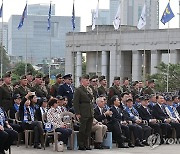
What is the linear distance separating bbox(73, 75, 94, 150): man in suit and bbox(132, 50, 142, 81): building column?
48207mm

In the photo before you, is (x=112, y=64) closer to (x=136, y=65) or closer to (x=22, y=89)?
(x=136, y=65)

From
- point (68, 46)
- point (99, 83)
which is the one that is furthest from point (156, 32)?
point (99, 83)

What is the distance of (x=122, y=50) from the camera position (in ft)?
210

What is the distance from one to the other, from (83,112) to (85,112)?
5cm

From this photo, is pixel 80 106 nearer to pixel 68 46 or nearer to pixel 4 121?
pixel 4 121

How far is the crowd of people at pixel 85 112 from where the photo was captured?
46.4ft

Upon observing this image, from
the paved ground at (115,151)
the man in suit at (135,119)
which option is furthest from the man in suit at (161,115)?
the paved ground at (115,151)

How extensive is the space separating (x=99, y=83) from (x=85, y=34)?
47.3 m

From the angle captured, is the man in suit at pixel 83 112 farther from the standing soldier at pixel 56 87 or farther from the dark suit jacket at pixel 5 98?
the standing soldier at pixel 56 87

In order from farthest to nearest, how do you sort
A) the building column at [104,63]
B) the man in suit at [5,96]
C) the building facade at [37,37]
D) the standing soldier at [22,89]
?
the building facade at [37,37] → the building column at [104,63] → the standing soldier at [22,89] → the man in suit at [5,96]

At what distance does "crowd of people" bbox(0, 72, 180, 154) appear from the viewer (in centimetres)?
1416

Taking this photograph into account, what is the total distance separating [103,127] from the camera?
48.4 feet

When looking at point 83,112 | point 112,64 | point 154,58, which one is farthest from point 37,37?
point 83,112

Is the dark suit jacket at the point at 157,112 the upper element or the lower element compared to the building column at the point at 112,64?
lower
